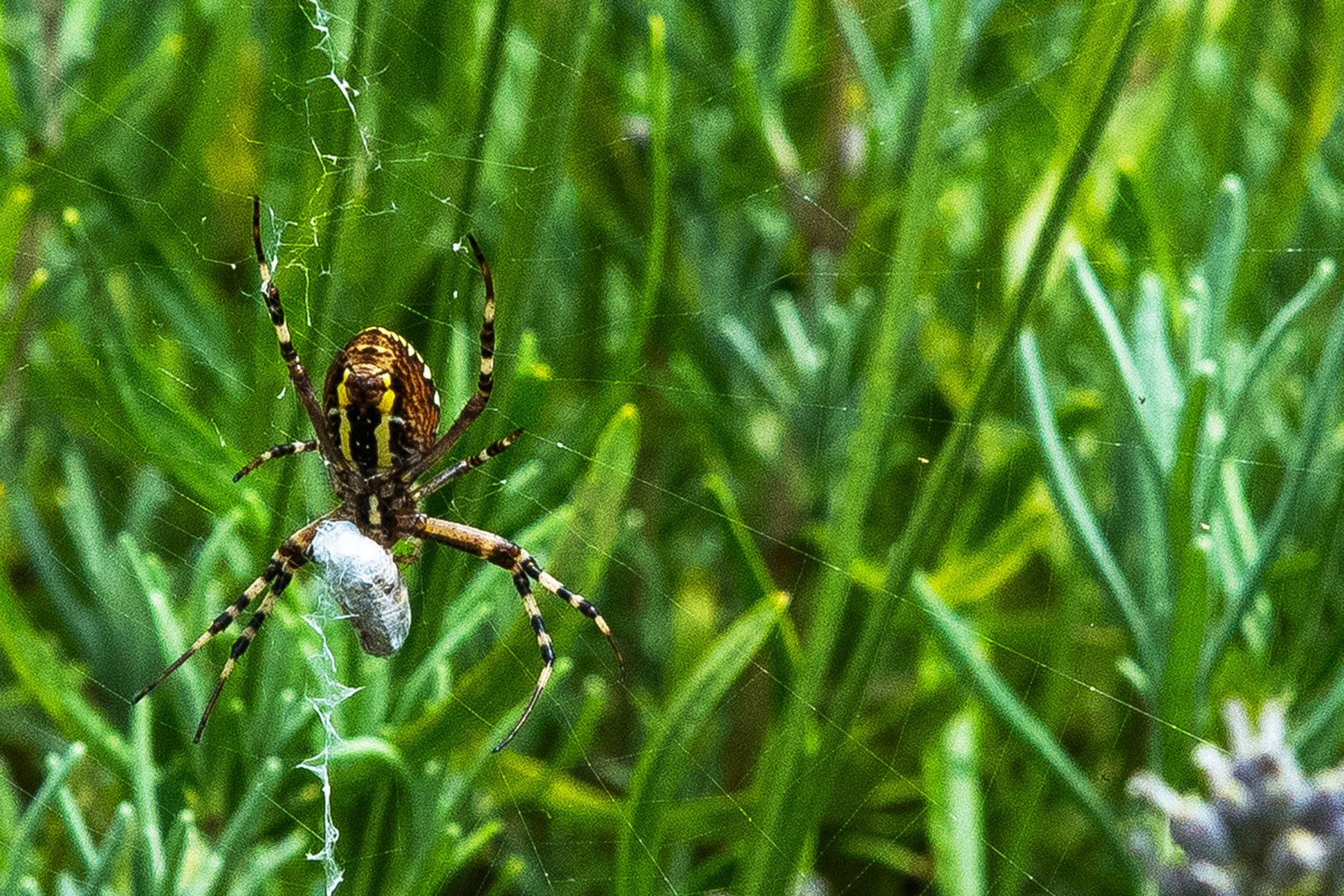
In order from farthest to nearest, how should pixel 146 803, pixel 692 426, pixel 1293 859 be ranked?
1. pixel 692 426
2. pixel 146 803
3. pixel 1293 859

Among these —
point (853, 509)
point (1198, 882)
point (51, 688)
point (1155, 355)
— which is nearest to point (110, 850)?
point (51, 688)

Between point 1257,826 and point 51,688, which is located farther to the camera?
point 51,688

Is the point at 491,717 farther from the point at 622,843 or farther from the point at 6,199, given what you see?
the point at 6,199

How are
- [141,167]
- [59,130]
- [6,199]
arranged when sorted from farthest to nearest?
[141,167] < [59,130] < [6,199]

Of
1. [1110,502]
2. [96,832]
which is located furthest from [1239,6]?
[96,832]

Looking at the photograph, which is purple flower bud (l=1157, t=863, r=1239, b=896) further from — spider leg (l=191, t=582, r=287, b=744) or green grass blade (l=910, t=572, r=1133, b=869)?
spider leg (l=191, t=582, r=287, b=744)

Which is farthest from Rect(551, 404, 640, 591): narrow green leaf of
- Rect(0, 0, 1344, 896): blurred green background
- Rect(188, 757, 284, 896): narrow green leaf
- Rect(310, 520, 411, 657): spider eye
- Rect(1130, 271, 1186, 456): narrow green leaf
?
Rect(1130, 271, 1186, 456): narrow green leaf

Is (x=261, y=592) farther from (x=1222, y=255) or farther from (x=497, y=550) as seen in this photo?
(x=1222, y=255)

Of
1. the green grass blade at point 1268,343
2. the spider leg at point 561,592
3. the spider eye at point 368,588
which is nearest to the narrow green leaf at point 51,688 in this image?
the spider eye at point 368,588
